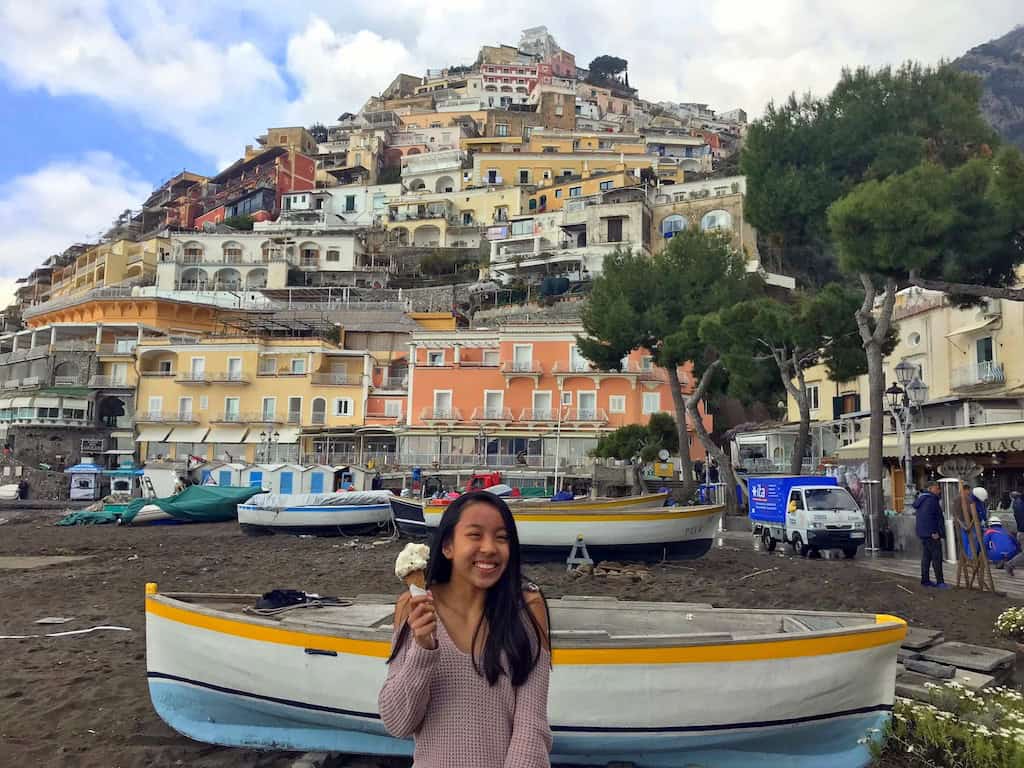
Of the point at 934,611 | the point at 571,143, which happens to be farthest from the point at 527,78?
the point at 934,611

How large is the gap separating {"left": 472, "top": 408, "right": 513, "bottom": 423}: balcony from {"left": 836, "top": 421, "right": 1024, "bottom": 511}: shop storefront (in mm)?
16800

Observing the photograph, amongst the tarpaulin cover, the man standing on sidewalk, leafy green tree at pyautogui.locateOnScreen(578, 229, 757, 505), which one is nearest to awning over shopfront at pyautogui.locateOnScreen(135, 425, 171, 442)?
the tarpaulin cover

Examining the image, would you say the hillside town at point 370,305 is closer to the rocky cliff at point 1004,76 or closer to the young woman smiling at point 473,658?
the young woman smiling at point 473,658

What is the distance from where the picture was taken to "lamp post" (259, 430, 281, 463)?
135 feet

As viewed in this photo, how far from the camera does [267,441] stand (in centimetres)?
4116

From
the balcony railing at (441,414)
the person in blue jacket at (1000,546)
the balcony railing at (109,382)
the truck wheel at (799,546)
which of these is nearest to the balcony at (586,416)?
the balcony railing at (441,414)

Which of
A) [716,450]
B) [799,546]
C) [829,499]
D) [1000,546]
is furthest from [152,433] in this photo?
[1000,546]

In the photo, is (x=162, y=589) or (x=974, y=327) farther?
(x=974, y=327)

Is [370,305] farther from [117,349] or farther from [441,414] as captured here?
[441,414]

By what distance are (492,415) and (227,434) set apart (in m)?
16.1

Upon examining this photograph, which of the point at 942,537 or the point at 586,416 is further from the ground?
the point at 586,416

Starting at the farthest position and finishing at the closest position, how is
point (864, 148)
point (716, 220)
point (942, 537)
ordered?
point (716, 220) → point (864, 148) → point (942, 537)

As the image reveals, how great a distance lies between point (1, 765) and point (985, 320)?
2661 centimetres

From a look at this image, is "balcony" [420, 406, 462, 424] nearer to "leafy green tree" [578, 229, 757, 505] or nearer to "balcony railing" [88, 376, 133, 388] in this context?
"leafy green tree" [578, 229, 757, 505]
